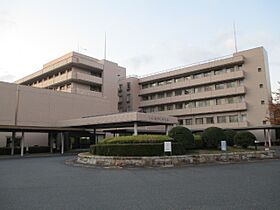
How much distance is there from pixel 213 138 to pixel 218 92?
93.6ft

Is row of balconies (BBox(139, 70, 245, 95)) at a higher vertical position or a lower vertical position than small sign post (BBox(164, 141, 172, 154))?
higher

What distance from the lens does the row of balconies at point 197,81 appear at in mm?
46562

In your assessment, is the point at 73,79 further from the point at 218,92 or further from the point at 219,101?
the point at 219,101

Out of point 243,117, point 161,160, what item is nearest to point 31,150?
point 161,160

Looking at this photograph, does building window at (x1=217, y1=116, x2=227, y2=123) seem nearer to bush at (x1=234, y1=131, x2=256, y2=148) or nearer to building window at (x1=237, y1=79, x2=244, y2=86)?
building window at (x1=237, y1=79, x2=244, y2=86)

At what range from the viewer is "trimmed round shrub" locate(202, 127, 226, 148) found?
2130cm

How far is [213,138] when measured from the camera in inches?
837

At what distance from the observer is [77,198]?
24.8ft

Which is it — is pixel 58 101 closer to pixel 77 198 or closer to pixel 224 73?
pixel 224 73

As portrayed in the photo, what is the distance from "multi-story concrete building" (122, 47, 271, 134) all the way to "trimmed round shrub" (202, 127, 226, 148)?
83.1 feet

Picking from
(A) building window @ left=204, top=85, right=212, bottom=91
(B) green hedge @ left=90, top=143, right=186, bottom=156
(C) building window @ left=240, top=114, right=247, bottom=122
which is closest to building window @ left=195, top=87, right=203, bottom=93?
(A) building window @ left=204, top=85, right=212, bottom=91

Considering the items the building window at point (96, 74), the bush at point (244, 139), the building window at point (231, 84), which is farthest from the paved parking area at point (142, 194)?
the building window at point (96, 74)

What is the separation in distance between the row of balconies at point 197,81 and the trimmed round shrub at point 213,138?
27569 mm

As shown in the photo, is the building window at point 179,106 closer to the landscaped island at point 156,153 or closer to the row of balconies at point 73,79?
the row of balconies at point 73,79
